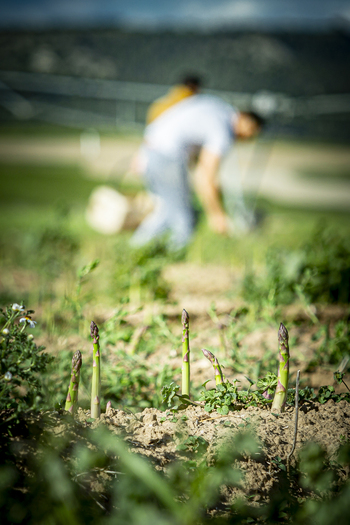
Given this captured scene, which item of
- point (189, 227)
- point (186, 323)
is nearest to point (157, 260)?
point (186, 323)

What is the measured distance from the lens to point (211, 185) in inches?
194

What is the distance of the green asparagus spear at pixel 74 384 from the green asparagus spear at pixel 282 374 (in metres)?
0.64

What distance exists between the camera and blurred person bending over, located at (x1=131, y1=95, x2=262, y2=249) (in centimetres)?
474

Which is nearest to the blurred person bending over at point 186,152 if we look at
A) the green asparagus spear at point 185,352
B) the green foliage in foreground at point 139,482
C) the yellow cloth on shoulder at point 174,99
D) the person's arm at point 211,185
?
the person's arm at point 211,185

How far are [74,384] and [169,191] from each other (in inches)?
151

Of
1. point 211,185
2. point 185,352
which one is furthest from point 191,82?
point 185,352

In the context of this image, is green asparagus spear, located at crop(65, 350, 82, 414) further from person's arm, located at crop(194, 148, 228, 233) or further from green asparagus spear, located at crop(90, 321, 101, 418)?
person's arm, located at crop(194, 148, 228, 233)

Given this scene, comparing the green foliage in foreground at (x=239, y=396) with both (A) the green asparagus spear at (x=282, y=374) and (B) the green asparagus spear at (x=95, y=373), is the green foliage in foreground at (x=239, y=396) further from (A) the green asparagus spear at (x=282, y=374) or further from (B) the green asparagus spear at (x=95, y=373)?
(B) the green asparagus spear at (x=95, y=373)

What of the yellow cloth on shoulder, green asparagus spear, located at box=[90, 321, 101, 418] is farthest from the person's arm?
green asparagus spear, located at box=[90, 321, 101, 418]

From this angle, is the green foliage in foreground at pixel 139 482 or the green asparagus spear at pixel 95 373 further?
the green asparagus spear at pixel 95 373

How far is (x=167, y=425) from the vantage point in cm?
146

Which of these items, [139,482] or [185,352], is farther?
[185,352]

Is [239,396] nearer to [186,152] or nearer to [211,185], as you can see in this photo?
[211,185]

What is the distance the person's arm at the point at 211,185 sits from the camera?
484 cm
